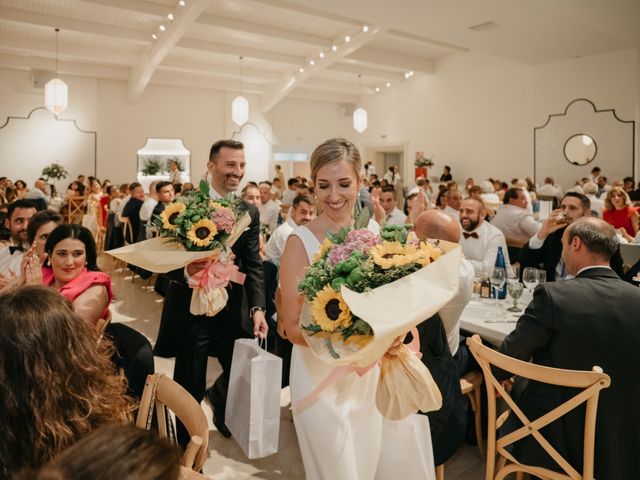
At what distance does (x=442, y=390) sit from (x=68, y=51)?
505 inches

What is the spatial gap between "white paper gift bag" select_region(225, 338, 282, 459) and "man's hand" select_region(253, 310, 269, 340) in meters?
0.33

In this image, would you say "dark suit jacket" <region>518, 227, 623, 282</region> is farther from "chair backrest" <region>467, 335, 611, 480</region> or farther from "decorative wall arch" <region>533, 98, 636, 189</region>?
"decorative wall arch" <region>533, 98, 636, 189</region>

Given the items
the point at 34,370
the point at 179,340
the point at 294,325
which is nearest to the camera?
the point at 34,370

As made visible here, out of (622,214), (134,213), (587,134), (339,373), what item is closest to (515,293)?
(339,373)

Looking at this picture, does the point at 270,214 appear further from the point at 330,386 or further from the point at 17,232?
the point at 330,386

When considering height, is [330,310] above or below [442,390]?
above

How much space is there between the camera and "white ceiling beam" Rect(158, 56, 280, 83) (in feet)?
43.6

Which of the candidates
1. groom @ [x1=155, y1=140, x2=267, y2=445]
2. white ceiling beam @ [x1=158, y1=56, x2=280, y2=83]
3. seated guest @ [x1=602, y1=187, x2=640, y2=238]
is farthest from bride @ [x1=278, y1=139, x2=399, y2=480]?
white ceiling beam @ [x1=158, y1=56, x2=280, y2=83]

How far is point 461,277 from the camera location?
2232mm

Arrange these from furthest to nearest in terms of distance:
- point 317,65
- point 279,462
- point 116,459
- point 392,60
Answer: point 392,60 → point 317,65 → point 279,462 → point 116,459

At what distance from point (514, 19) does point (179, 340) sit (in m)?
8.50

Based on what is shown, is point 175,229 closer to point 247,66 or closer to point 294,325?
point 294,325

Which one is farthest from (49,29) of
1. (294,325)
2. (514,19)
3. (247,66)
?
(294,325)

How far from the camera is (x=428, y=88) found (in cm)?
1549
